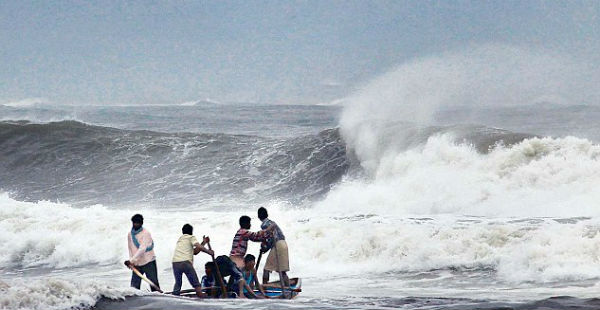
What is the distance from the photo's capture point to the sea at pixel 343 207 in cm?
1023

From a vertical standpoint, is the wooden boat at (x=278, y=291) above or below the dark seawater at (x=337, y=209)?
below

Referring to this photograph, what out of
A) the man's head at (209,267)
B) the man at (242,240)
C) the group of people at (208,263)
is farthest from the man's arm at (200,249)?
the man at (242,240)

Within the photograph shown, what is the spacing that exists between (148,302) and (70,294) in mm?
836

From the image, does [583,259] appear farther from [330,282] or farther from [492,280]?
[330,282]

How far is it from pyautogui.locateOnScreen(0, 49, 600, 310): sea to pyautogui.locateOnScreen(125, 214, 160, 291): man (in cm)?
90

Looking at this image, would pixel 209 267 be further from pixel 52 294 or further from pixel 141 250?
pixel 52 294

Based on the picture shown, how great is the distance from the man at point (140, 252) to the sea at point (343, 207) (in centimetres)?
90

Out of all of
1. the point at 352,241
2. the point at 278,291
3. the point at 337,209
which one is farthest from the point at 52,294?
the point at 337,209

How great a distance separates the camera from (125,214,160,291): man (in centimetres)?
916

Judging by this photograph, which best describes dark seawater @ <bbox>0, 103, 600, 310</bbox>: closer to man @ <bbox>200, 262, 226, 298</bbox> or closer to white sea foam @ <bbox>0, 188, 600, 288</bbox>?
white sea foam @ <bbox>0, 188, 600, 288</bbox>

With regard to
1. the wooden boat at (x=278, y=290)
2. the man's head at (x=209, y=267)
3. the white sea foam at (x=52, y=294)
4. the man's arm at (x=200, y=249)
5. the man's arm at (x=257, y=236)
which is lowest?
the wooden boat at (x=278, y=290)

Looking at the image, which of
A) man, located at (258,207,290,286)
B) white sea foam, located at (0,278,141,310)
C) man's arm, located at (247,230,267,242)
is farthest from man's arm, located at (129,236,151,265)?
white sea foam, located at (0,278,141,310)

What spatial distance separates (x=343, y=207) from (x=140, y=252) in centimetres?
1163

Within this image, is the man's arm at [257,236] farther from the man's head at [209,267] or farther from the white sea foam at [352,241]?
the white sea foam at [352,241]
